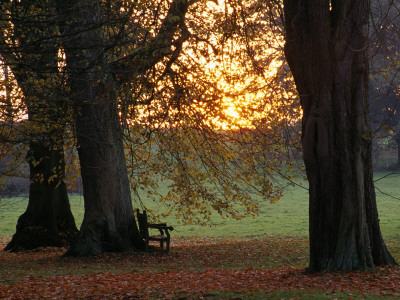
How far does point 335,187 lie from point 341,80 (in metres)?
1.87

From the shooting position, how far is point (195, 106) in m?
12.6

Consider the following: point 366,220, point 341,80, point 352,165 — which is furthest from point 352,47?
point 366,220

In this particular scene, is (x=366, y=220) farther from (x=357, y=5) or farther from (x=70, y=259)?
(x=70, y=259)

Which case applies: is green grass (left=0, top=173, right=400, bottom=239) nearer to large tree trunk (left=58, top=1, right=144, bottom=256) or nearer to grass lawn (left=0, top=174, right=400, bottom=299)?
grass lawn (left=0, top=174, right=400, bottom=299)

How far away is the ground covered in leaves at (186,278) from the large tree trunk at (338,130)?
0.55m

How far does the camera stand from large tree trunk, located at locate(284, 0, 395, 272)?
8.40 meters

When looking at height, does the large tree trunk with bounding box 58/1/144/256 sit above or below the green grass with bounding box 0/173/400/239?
above

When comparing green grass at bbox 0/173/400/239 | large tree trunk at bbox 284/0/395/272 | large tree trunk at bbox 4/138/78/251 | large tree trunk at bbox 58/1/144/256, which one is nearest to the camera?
large tree trunk at bbox 284/0/395/272

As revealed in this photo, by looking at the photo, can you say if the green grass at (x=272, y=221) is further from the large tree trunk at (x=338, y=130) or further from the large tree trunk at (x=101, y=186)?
the large tree trunk at (x=338, y=130)

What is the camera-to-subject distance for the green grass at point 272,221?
24906 millimetres

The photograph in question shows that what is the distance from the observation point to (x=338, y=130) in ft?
28.0

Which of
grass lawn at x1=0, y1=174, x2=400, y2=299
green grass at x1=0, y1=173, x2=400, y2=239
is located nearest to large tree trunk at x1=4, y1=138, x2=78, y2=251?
grass lawn at x1=0, y1=174, x2=400, y2=299

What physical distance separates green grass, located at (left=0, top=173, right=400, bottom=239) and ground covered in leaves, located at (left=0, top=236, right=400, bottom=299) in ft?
18.9

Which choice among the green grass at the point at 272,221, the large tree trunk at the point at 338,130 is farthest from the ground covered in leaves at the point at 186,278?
the green grass at the point at 272,221
